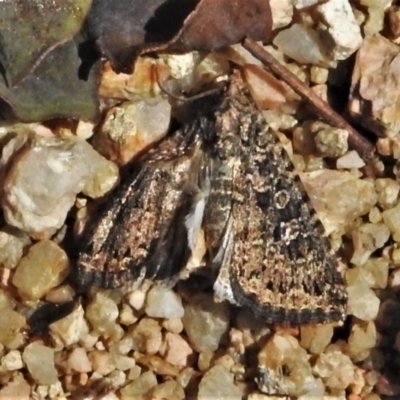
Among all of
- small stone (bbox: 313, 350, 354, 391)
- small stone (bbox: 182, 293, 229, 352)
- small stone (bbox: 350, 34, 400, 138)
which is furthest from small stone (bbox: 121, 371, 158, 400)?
small stone (bbox: 350, 34, 400, 138)

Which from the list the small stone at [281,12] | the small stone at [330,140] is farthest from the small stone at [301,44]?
the small stone at [330,140]

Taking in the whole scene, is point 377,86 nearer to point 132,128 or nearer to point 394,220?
point 394,220

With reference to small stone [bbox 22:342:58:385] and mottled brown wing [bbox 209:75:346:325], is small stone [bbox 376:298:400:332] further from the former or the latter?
small stone [bbox 22:342:58:385]

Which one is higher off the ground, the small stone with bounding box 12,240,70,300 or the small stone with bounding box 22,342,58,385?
the small stone with bounding box 12,240,70,300

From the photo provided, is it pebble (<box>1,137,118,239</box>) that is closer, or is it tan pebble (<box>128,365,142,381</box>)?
pebble (<box>1,137,118,239</box>)

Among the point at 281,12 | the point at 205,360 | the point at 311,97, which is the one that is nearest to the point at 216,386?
the point at 205,360

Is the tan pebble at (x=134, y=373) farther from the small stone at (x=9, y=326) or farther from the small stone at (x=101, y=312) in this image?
the small stone at (x=9, y=326)

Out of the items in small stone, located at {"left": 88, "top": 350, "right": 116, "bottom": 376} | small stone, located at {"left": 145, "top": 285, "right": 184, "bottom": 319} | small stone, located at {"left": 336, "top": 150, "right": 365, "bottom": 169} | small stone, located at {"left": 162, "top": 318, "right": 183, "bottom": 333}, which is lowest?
small stone, located at {"left": 88, "top": 350, "right": 116, "bottom": 376}

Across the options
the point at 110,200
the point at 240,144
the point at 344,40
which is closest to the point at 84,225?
the point at 110,200
